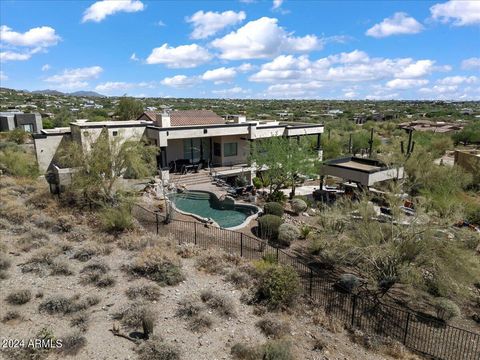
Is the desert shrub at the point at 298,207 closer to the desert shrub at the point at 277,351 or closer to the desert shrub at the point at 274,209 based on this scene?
the desert shrub at the point at 274,209

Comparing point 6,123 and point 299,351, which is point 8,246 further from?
point 6,123

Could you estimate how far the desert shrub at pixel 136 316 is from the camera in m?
9.69

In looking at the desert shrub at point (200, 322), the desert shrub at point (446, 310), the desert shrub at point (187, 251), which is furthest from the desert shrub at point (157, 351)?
the desert shrub at point (446, 310)

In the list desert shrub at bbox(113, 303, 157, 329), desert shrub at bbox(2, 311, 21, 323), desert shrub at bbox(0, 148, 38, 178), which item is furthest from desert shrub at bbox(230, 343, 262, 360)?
desert shrub at bbox(0, 148, 38, 178)

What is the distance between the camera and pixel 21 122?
48.8m

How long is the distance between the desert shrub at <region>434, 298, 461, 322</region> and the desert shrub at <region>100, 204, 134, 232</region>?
541 inches

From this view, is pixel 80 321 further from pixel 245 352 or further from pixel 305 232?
pixel 305 232

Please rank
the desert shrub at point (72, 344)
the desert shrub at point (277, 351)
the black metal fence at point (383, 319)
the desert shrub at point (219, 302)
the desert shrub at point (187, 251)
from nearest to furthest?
the desert shrub at point (277, 351), the desert shrub at point (72, 344), the black metal fence at point (383, 319), the desert shrub at point (219, 302), the desert shrub at point (187, 251)

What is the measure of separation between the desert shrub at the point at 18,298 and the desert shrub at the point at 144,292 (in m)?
3.07

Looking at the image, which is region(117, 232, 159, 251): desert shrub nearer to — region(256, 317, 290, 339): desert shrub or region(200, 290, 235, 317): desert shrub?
region(200, 290, 235, 317): desert shrub

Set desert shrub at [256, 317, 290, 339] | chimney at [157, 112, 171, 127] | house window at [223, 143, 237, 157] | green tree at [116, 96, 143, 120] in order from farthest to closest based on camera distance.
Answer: green tree at [116, 96, 143, 120], house window at [223, 143, 237, 157], chimney at [157, 112, 171, 127], desert shrub at [256, 317, 290, 339]

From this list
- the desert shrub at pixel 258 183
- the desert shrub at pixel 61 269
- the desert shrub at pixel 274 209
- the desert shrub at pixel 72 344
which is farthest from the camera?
the desert shrub at pixel 258 183

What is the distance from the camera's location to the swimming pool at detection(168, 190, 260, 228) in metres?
21.2

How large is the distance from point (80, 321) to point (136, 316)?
5.29 ft
